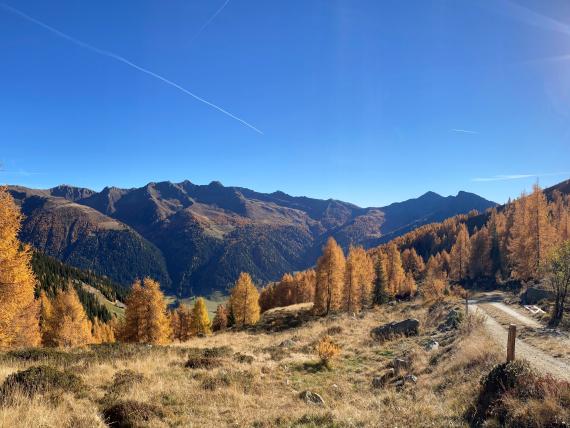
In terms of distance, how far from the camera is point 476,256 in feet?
305

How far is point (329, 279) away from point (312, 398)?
4979cm

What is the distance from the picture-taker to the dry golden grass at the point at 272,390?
9.97 m

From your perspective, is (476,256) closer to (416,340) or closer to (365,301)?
(365,301)

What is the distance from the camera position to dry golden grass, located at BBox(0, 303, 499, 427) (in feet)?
32.7

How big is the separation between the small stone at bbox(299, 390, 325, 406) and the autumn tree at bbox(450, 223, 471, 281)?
306 ft

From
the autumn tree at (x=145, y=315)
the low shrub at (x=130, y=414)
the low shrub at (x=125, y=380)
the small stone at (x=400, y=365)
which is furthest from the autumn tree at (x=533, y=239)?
the low shrub at (x=130, y=414)

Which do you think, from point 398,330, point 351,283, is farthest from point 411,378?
point 351,283

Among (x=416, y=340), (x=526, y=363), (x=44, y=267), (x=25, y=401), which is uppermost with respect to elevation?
(x=526, y=363)

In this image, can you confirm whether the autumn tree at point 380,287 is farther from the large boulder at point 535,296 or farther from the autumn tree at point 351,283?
the large boulder at point 535,296

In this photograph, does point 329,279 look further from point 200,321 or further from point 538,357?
point 538,357

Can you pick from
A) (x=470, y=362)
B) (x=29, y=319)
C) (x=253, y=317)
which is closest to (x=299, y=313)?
(x=253, y=317)

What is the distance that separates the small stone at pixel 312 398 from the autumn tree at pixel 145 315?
37561 mm

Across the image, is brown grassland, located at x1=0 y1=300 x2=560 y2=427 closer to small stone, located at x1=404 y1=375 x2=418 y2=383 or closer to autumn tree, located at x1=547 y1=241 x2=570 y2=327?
small stone, located at x1=404 y1=375 x2=418 y2=383

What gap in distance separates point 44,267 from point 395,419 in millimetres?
180202
